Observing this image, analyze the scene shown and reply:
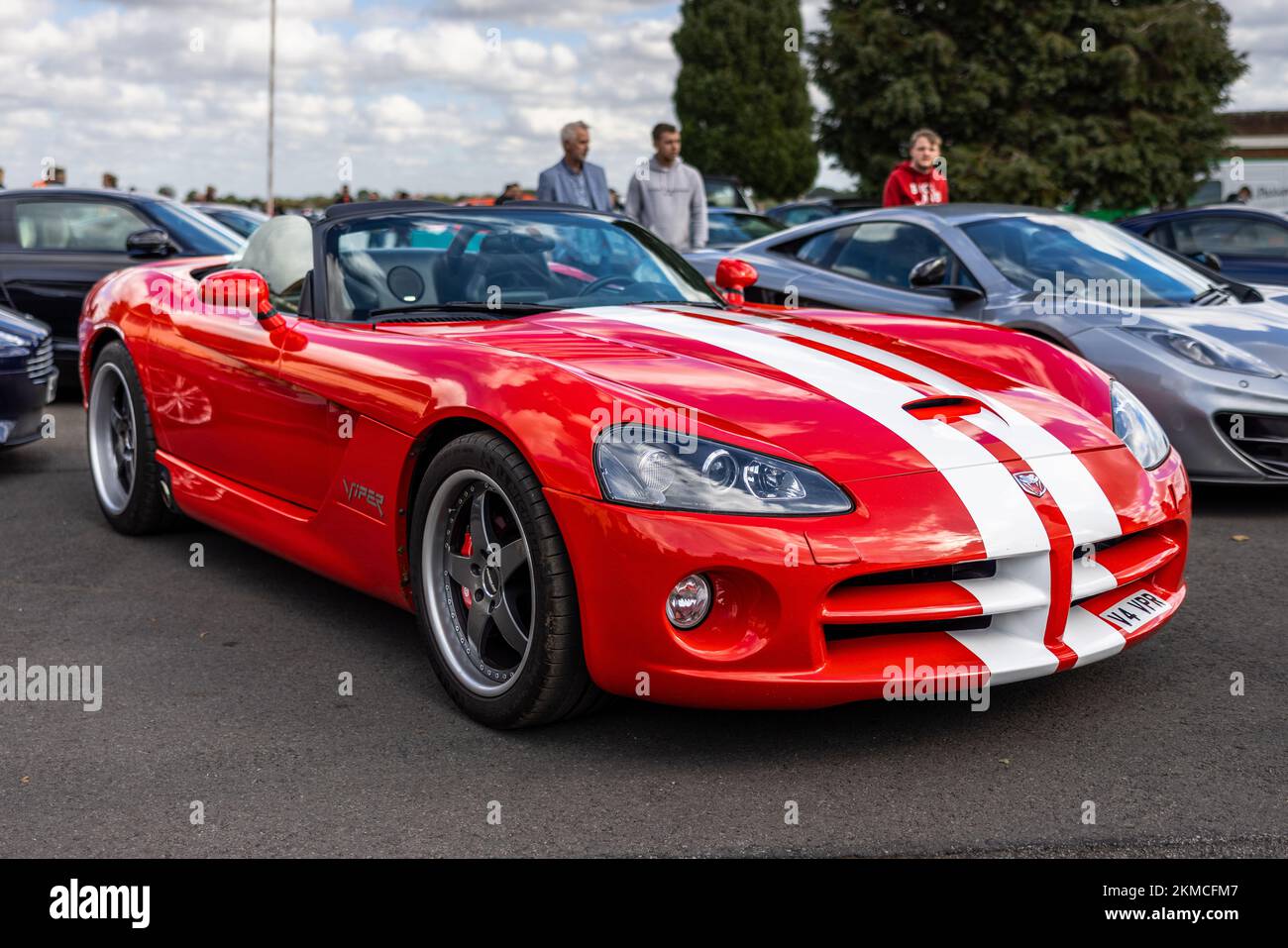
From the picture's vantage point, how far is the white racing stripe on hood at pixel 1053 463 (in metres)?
3.18

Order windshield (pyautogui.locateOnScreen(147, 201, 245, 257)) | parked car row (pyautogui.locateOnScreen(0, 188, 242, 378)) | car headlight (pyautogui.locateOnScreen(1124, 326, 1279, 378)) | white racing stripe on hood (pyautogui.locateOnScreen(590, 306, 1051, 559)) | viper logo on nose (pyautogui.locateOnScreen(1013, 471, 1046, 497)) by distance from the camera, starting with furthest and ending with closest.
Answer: windshield (pyautogui.locateOnScreen(147, 201, 245, 257)), parked car row (pyautogui.locateOnScreen(0, 188, 242, 378)), car headlight (pyautogui.locateOnScreen(1124, 326, 1279, 378)), viper logo on nose (pyautogui.locateOnScreen(1013, 471, 1046, 497)), white racing stripe on hood (pyautogui.locateOnScreen(590, 306, 1051, 559))

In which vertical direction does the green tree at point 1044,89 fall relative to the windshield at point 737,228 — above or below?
above

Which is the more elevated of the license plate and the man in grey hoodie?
the man in grey hoodie

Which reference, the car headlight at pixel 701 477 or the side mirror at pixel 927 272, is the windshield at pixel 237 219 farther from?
the car headlight at pixel 701 477

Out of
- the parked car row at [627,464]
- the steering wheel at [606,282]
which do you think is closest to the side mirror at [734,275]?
the parked car row at [627,464]

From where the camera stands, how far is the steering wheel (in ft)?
14.2

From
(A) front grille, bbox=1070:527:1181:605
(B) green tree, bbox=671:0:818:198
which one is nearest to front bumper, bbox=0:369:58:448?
(A) front grille, bbox=1070:527:1181:605

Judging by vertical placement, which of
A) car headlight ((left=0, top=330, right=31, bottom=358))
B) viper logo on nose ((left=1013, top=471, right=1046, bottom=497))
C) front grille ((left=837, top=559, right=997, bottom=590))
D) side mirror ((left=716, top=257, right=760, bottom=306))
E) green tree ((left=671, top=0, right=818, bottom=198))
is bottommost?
front grille ((left=837, top=559, right=997, bottom=590))

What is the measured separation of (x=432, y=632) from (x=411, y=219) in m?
1.52

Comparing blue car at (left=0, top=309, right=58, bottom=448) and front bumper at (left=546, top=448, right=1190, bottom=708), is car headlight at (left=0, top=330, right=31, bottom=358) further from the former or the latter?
front bumper at (left=546, top=448, right=1190, bottom=708)

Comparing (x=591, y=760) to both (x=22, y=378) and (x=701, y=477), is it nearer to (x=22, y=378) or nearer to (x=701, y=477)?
(x=701, y=477)

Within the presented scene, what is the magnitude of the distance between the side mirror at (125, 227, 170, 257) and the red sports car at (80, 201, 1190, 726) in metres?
3.54

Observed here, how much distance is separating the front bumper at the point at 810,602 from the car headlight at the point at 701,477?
4 centimetres

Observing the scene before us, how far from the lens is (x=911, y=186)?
8.84m
